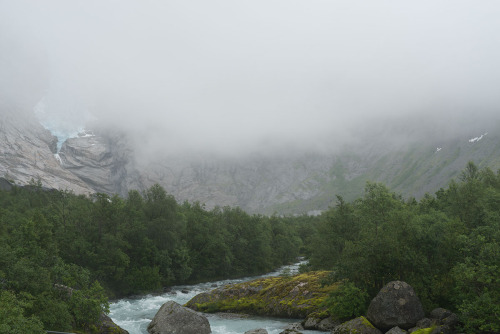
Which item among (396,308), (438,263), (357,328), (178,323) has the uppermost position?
(438,263)

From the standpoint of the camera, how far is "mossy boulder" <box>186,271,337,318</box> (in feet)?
165

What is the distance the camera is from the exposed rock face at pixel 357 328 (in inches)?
1417

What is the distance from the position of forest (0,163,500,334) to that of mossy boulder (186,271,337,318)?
6774mm

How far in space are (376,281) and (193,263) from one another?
188 feet

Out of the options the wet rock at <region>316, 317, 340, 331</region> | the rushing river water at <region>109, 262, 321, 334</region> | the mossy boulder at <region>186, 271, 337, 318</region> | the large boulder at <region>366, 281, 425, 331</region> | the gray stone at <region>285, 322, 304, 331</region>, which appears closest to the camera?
the large boulder at <region>366, 281, 425, 331</region>

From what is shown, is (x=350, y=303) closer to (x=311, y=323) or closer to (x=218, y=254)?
(x=311, y=323)

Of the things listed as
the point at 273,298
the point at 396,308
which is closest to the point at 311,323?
the point at 396,308

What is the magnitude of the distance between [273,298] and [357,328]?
19214 mm

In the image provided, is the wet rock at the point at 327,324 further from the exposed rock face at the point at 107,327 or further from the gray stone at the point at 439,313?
the exposed rock face at the point at 107,327

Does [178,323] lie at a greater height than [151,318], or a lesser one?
greater

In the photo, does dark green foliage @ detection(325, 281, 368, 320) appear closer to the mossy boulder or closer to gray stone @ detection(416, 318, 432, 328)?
the mossy boulder

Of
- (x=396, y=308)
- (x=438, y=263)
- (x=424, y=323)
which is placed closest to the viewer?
(x=424, y=323)

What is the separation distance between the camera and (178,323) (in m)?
41.6

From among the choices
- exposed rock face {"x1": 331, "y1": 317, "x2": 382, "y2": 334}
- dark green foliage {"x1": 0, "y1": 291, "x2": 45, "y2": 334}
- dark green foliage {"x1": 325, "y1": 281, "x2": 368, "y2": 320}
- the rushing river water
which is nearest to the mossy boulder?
the rushing river water
